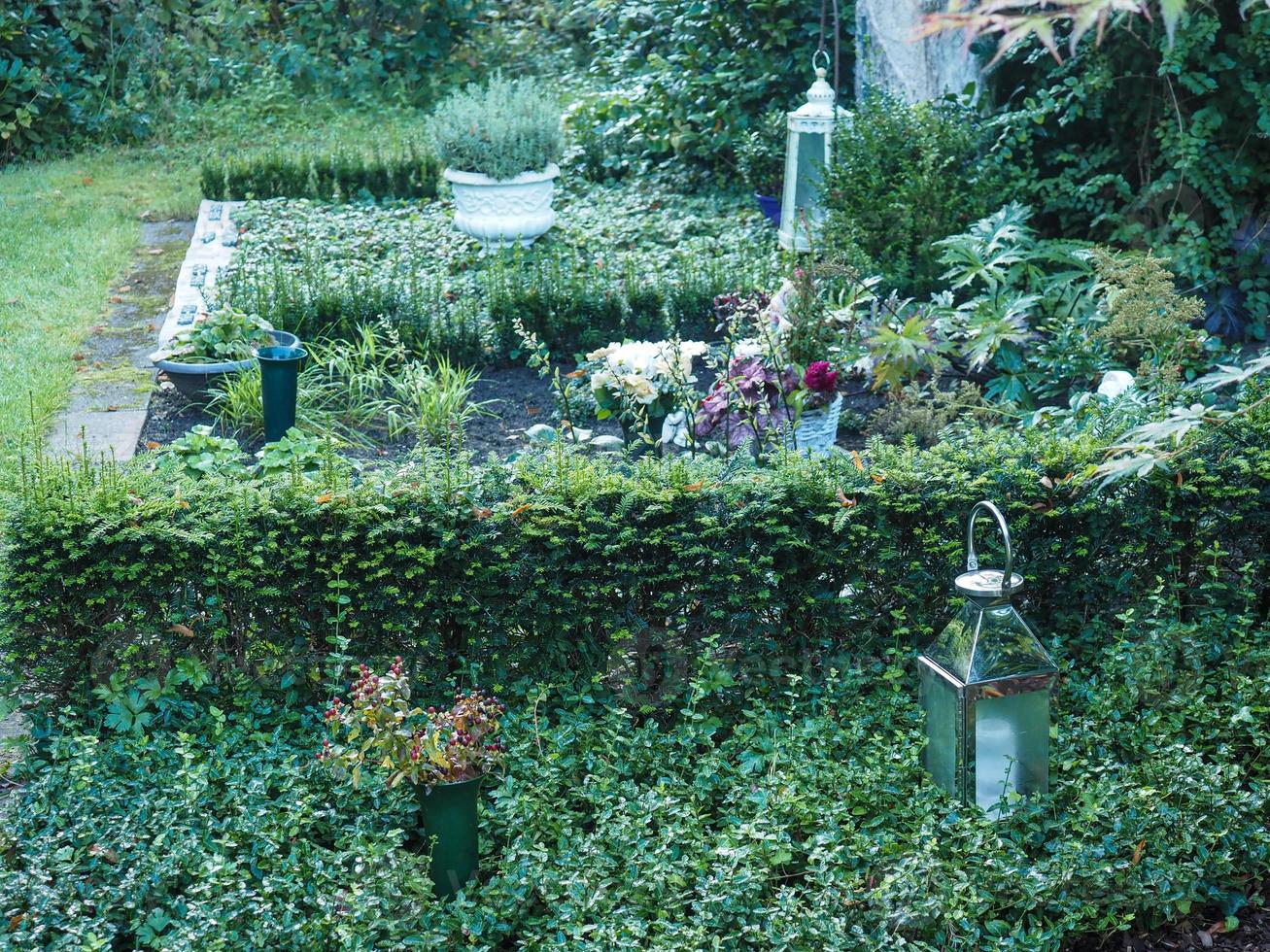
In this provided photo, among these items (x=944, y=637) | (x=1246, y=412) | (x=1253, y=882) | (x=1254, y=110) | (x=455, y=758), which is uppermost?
(x=1254, y=110)

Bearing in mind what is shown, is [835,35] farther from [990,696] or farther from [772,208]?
[990,696]

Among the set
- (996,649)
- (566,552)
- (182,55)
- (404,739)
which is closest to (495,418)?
(566,552)

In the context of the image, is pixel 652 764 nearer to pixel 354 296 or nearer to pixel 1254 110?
pixel 354 296

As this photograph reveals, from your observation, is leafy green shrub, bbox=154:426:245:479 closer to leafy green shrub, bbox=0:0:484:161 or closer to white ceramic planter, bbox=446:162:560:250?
white ceramic planter, bbox=446:162:560:250

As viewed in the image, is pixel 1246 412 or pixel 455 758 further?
pixel 1246 412

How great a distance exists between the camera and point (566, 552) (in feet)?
12.0

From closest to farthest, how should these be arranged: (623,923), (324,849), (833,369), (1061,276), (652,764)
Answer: (623,923) → (324,849) → (652,764) → (833,369) → (1061,276)

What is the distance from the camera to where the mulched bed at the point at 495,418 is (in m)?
5.80

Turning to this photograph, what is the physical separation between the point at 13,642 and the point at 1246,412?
12.3 ft

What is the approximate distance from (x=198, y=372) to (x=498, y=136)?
306 centimetres

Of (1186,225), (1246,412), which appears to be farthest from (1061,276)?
(1246,412)

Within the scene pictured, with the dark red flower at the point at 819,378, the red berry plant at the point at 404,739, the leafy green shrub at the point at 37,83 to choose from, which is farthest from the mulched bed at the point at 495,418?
the leafy green shrub at the point at 37,83

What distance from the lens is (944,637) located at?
10.8 ft

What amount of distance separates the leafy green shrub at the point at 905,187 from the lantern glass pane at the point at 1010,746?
13.2ft
